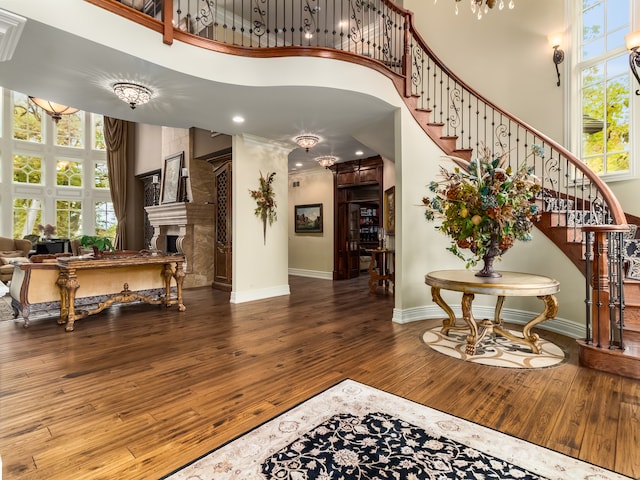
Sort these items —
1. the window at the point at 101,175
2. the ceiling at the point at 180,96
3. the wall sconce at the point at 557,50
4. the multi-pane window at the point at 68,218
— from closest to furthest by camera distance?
1. the ceiling at the point at 180,96
2. the wall sconce at the point at 557,50
3. the multi-pane window at the point at 68,218
4. the window at the point at 101,175

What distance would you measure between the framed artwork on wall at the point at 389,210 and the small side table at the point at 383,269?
1.70 feet

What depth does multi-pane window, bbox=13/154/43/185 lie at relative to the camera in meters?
9.22

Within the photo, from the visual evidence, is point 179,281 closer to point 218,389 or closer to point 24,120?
point 218,389

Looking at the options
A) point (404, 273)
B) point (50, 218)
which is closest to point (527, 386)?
point (404, 273)

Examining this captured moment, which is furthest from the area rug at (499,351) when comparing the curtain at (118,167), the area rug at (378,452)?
the curtain at (118,167)

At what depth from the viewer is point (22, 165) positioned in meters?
9.33

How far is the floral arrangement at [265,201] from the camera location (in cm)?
580

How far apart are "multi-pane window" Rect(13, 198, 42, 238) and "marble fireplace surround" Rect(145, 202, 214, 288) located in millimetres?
5193

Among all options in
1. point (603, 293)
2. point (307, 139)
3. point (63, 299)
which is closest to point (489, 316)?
point (603, 293)

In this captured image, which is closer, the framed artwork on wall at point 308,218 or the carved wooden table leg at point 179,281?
the carved wooden table leg at point 179,281

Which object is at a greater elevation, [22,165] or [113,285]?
[22,165]

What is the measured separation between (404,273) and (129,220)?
9105 millimetres

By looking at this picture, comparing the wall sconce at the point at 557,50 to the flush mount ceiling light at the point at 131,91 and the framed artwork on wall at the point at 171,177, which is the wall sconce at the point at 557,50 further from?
the framed artwork on wall at the point at 171,177

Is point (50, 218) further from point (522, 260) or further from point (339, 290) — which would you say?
point (522, 260)
